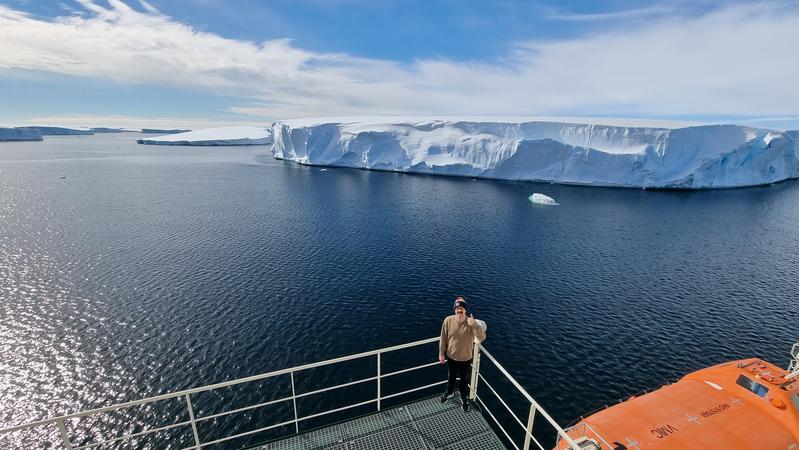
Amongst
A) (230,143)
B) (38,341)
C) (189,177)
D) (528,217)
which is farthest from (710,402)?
(230,143)

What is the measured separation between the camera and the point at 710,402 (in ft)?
42.0

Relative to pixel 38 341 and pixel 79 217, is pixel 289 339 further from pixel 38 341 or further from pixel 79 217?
pixel 79 217

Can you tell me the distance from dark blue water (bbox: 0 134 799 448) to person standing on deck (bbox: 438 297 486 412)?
35.1ft

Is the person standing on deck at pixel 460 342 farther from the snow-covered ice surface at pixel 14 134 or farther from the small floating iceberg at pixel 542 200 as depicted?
the snow-covered ice surface at pixel 14 134

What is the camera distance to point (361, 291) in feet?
84.8

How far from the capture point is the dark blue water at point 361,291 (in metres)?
18.3

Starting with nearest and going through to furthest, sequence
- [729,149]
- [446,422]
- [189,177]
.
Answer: [446,422] < [729,149] < [189,177]

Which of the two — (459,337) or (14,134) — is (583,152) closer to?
(459,337)

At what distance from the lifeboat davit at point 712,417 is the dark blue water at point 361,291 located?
3.77m

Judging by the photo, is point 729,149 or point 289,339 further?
point 729,149

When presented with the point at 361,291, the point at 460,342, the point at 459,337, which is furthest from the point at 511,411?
the point at 361,291

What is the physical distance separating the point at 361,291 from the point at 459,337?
1880 cm

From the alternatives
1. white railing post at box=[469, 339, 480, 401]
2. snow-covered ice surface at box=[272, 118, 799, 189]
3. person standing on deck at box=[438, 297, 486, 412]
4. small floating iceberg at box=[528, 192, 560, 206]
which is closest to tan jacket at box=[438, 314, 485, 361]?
person standing on deck at box=[438, 297, 486, 412]

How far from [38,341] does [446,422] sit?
23.8 metres
